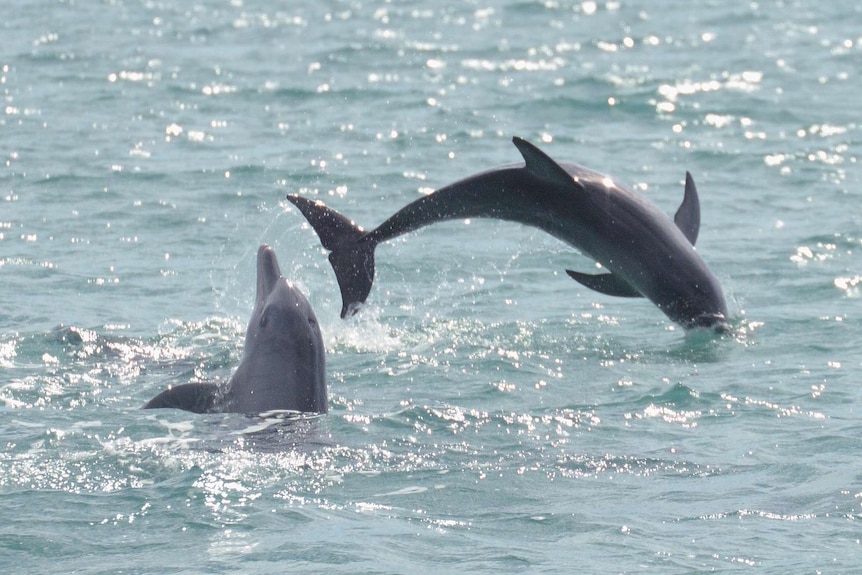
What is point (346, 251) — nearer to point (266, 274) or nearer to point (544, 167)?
point (266, 274)

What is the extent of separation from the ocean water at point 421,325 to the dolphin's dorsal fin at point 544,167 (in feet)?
5.79

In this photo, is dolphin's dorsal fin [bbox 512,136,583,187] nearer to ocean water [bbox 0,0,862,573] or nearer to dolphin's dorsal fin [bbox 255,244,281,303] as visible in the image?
ocean water [bbox 0,0,862,573]

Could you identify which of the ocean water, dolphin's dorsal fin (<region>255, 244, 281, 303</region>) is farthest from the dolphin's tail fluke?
dolphin's dorsal fin (<region>255, 244, 281, 303</region>)

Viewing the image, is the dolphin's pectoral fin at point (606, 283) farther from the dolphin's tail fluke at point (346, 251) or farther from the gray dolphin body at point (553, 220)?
the dolphin's tail fluke at point (346, 251)

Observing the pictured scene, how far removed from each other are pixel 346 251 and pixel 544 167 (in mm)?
2035

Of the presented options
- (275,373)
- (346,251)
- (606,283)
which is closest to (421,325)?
(346,251)

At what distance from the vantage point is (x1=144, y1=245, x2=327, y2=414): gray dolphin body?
11.4m

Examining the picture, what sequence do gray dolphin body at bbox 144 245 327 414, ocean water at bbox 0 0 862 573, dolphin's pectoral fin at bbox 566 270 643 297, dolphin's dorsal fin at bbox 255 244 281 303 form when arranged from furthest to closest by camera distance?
1. dolphin's pectoral fin at bbox 566 270 643 297
2. dolphin's dorsal fin at bbox 255 244 281 303
3. gray dolphin body at bbox 144 245 327 414
4. ocean water at bbox 0 0 862 573

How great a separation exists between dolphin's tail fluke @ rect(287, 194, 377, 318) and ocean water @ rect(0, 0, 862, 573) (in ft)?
2.08

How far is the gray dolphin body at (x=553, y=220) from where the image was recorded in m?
13.8

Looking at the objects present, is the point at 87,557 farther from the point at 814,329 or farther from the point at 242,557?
the point at 814,329

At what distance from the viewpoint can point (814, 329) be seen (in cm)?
1541

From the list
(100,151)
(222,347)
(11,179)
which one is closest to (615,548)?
(222,347)

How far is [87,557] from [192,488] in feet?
3.83
